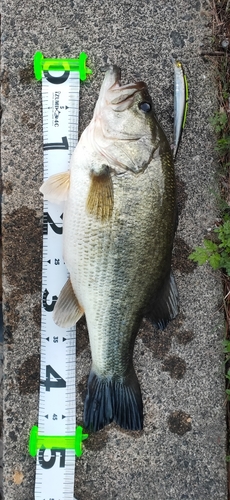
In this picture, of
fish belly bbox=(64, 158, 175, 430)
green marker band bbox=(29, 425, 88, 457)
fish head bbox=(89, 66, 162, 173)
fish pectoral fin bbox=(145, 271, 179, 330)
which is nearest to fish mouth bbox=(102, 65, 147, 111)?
fish head bbox=(89, 66, 162, 173)

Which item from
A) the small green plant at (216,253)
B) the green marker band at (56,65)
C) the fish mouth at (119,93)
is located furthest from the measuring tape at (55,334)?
the small green plant at (216,253)

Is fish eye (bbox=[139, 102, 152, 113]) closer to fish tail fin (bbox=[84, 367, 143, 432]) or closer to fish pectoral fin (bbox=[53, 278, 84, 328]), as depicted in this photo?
fish pectoral fin (bbox=[53, 278, 84, 328])

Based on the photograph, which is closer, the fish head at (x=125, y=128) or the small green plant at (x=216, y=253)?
the fish head at (x=125, y=128)

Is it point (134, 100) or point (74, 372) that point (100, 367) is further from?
point (134, 100)

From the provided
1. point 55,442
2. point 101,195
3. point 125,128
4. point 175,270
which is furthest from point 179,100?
point 55,442

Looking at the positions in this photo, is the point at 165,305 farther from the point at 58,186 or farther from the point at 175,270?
the point at 58,186

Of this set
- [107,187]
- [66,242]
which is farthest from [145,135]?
[66,242]

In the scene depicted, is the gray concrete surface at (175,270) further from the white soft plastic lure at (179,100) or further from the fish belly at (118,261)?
the fish belly at (118,261)
